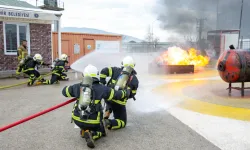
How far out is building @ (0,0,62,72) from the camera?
424 inches

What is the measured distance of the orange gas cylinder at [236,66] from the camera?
22.6ft

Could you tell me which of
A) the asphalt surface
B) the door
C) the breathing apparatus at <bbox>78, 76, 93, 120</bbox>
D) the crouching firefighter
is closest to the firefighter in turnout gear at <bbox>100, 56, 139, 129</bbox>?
the asphalt surface

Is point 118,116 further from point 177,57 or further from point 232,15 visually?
point 232,15

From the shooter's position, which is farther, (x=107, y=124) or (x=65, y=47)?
(x=65, y=47)

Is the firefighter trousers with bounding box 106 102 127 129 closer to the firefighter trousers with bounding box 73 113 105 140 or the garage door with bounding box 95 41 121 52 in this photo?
the firefighter trousers with bounding box 73 113 105 140

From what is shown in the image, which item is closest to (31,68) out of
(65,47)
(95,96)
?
(65,47)

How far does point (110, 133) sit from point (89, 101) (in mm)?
1037

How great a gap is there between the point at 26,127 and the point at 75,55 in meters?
10.3

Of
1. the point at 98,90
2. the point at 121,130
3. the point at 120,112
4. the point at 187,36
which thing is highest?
the point at 187,36

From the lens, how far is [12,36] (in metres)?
11.6

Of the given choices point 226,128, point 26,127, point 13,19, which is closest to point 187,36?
point 13,19

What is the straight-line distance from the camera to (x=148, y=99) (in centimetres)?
693

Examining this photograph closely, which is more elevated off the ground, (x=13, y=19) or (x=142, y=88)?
(x=13, y=19)

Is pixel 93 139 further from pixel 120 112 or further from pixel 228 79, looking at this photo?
pixel 228 79
